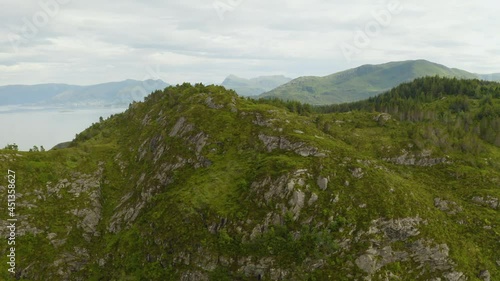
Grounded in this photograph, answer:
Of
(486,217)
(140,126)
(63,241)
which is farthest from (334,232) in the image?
(140,126)

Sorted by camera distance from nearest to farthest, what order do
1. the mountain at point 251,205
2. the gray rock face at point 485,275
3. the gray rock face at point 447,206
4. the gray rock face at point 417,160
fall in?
1. the gray rock face at point 485,275
2. the mountain at point 251,205
3. the gray rock face at point 447,206
4. the gray rock face at point 417,160

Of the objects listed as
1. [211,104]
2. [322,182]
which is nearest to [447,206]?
[322,182]

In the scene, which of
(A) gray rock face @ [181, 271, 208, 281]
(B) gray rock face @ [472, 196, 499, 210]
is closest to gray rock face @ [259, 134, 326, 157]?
(A) gray rock face @ [181, 271, 208, 281]

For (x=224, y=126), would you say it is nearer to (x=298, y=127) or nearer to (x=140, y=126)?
(x=298, y=127)

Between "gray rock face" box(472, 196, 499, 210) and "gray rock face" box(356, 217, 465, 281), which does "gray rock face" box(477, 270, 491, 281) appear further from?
"gray rock face" box(472, 196, 499, 210)

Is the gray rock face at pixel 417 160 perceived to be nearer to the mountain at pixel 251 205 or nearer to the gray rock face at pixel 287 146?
the mountain at pixel 251 205

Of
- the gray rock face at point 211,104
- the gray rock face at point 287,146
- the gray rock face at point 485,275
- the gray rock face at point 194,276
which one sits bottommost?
the gray rock face at point 194,276

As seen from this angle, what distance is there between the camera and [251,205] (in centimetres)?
3888

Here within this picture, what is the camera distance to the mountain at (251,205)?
3381 centimetres

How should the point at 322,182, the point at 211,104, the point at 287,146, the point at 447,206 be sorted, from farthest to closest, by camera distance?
the point at 211,104
the point at 287,146
the point at 447,206
the point at 322,182

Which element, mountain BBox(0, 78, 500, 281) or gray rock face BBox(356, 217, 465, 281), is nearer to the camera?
gray rock face BBox(356, 217, 465, 281)

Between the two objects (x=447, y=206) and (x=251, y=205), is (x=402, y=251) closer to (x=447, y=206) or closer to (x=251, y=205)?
(x=447, y=206)

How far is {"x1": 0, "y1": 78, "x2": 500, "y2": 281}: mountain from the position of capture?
33.8 metres

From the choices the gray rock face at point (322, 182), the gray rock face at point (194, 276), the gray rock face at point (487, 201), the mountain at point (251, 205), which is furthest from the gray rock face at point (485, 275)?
the gray rock face at point (194, 276)
